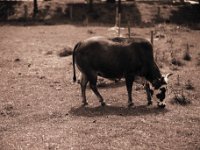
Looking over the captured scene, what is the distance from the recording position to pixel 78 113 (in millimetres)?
13398

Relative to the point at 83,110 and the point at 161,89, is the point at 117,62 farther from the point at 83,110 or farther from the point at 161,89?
the point at 83,110

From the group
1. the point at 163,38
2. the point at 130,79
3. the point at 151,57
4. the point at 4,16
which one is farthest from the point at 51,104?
the point at 4,16

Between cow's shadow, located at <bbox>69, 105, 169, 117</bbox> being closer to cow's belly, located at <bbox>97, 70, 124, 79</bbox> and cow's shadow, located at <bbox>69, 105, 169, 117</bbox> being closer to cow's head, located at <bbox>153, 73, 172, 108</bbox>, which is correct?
cow's head, located at <bbox>153, 73, 172, 108</bbox>

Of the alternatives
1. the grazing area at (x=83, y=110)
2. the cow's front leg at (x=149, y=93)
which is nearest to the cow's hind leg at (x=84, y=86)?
the grazing area at (x=83, y=110)

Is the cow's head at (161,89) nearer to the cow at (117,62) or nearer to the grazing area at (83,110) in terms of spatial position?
the cow at (117,62)

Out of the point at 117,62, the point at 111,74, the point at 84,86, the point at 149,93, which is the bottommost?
the point at 149,93

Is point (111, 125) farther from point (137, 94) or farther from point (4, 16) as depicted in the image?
point (4, 16)

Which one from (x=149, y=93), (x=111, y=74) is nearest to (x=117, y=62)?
(x=111, y=74)

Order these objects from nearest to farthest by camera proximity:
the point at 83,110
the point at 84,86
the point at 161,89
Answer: the point at 83,110 → the point at 161,89 → the point at 84,86

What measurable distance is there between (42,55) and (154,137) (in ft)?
43.5

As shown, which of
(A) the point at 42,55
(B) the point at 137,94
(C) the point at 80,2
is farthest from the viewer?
(C) the point at 80,2

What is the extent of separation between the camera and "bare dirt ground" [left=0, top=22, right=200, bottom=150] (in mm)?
11031

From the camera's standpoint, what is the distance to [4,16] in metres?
42.1

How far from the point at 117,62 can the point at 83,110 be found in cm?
200
